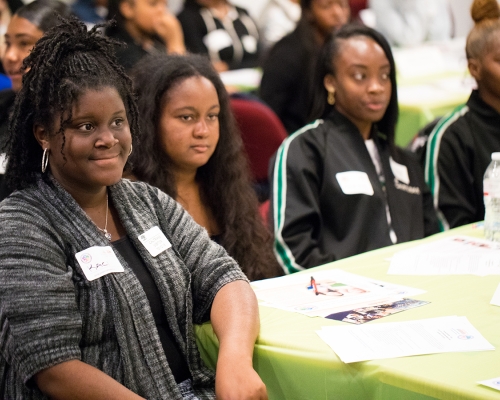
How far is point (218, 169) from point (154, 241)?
0.81 meters

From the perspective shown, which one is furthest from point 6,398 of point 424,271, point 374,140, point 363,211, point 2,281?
point 374,140

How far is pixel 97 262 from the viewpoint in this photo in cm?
160

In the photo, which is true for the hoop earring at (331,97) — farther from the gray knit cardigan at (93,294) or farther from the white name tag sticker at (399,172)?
the gray knit cardigan at (93,294)

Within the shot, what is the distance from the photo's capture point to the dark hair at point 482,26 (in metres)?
3.02

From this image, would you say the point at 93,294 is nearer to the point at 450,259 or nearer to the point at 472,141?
the point at 450,259

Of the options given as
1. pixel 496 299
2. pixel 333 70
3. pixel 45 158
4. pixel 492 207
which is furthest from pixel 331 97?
pixel 45 158

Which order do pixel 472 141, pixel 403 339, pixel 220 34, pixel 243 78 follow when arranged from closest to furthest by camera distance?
1. pixel 403 339
2. pixel 472 141
3. pixel 243 78
4. pixel 220 34

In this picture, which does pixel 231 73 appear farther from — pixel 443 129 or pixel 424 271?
pixel 424 271

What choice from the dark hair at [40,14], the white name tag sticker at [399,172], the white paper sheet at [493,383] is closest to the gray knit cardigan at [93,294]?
the white paper sheet at [493,383]

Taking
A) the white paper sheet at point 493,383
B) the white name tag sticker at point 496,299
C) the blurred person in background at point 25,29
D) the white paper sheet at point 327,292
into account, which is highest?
the blurred person in background at point 25,29

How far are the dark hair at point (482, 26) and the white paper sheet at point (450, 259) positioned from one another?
1040mm

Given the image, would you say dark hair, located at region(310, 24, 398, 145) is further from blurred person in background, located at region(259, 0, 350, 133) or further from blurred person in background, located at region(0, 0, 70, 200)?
blurred person in background, located at region(259, 0, 350, 133)

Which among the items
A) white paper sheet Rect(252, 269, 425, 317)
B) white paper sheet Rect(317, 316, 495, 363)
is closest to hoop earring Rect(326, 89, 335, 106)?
white paper sheet Rect(252, 269, 425, 317)

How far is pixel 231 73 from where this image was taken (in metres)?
5.43
